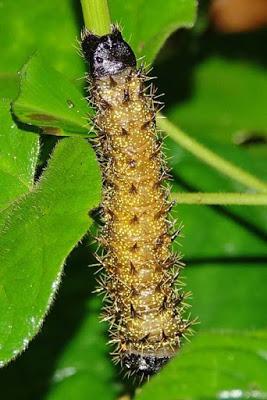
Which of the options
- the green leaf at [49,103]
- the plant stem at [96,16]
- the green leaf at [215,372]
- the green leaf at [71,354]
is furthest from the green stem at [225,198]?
the green leaf at [71,354]

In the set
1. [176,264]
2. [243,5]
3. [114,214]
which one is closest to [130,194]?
[114,214]

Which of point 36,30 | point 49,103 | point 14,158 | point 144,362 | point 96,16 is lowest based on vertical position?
point 144,362

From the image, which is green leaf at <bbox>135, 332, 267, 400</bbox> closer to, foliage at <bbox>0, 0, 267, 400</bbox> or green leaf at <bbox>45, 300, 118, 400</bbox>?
foliage at <bbox>0, 0, 267, 400</bbox>

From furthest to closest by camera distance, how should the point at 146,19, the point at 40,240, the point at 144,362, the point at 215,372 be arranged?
the point at 146,19
the point at 144,362
the point at 40,240
the point at 215,372

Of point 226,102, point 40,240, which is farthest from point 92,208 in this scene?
point 226,102

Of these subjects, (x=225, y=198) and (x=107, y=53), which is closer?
(x=107, y=53)

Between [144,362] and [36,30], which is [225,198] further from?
[36,30]

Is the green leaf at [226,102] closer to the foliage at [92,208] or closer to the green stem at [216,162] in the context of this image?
the foliage at [92,208]
